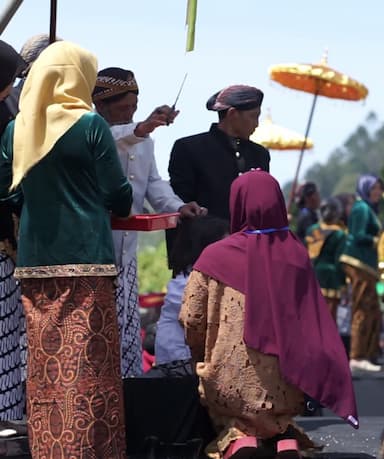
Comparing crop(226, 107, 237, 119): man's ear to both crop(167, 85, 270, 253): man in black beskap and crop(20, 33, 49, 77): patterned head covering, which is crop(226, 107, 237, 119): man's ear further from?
crop(20, 33, 49, 77): patterned head covering

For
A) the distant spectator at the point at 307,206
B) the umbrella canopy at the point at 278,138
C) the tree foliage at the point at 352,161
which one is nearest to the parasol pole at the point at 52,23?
the distant spectator at the point at 307,206

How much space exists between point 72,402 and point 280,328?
998 millimetres

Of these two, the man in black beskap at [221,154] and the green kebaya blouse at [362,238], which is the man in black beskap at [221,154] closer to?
the man in black beskap at [221,154]

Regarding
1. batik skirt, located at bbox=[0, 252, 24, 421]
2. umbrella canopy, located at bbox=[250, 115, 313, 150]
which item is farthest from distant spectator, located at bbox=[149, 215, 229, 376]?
umbrella canopy, located at bbox=[250, 115, 313, 150]

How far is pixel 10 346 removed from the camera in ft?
21.1

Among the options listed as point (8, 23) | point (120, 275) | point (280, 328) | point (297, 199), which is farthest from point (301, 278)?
point (297, 199)

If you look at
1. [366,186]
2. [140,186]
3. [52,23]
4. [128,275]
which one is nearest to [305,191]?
[366,186]

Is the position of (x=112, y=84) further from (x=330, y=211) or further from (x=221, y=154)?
(x=330, y=211)

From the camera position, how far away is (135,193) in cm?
721

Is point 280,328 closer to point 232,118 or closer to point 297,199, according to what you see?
point 232,118

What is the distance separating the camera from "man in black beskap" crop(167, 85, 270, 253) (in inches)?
296

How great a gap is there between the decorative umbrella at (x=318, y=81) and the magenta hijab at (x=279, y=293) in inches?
322

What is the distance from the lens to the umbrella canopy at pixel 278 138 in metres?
17.4

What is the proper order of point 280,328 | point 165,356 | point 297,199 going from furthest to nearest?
point 297,199 < point 165,356 < point 280,328
